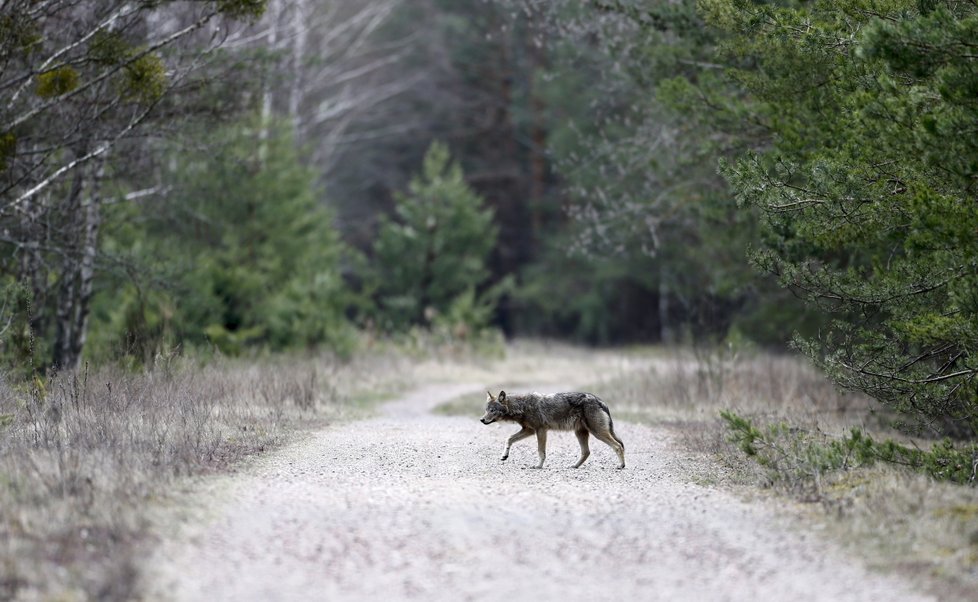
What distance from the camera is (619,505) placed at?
905 cm

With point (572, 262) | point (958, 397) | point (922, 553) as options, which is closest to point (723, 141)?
point (958, 397)

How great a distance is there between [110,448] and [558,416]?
4687mm

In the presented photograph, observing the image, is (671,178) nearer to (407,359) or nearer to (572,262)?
(407,359)

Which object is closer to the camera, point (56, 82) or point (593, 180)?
point (56, 82)

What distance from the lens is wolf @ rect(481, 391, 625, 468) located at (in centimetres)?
1143

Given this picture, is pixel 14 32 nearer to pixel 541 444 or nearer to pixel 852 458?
pixel 541 444

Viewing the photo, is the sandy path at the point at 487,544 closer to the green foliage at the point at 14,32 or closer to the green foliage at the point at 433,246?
the green foliage at the point at 14,32

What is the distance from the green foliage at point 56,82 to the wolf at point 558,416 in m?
7.93

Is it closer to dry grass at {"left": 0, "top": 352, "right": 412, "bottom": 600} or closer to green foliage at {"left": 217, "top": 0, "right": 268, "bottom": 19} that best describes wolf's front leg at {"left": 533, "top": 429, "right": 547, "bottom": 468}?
dry grass at {"left": 0, "top": 352, "right": 412, "bottom": 600}

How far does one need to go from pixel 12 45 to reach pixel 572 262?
36.3 meters

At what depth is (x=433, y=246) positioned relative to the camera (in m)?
40.8

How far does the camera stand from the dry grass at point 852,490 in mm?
7344

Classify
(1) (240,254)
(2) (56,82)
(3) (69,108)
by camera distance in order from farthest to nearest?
(1) (240,254) → (3) (69,108) → (2) (56,82)

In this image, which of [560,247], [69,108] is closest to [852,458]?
[560,247]
